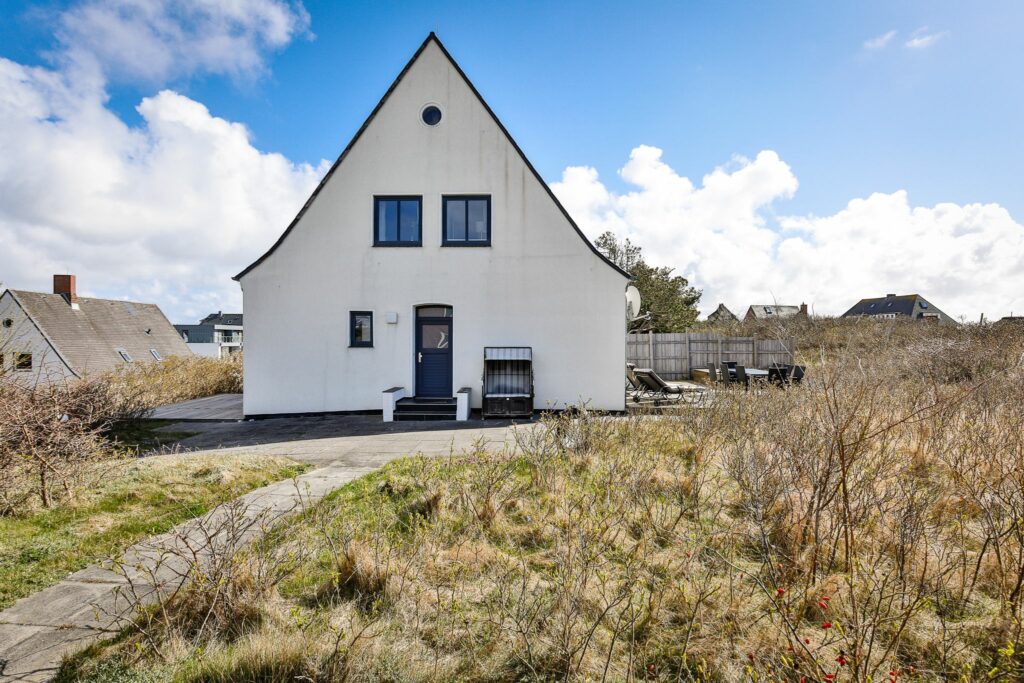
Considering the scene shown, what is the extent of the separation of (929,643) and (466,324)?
9805 mm

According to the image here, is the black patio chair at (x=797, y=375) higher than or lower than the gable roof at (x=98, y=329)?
lower

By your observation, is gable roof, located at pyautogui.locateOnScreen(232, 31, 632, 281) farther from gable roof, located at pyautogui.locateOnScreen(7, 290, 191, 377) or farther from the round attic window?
gable roof, located at pyautogui.locateOnScreen(7, 290, 191, 377)

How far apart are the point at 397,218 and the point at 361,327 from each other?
2895mm

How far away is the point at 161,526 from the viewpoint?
427cm

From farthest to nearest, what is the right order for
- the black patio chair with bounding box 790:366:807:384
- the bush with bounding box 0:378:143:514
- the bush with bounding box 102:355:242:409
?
the bush with bounding box 102:355:242:409
the black patio chair with bounding box 790:366:807:384
the bush with bounding box 0:378:143:514

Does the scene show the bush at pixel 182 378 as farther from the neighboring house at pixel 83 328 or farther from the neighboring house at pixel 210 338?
the neighboring house at pixel 210 338

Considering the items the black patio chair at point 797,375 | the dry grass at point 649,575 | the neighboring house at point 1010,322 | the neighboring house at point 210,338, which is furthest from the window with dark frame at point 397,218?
the neighboring house at point 210,338

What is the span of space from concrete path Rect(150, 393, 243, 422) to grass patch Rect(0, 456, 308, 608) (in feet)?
18.5

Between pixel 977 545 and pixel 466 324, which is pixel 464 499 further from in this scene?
pixel 466 324

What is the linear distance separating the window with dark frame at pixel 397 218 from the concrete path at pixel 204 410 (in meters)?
5.87

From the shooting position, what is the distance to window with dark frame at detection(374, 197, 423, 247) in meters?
11.7

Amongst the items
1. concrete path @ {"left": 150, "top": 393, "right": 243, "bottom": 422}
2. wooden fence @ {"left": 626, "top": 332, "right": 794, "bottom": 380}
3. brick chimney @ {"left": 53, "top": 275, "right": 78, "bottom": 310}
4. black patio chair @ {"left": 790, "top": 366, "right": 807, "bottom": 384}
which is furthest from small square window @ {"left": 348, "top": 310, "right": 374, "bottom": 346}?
brick chimney @ {"left": 53, "top": 275, "right": 78, "bottom": 310}

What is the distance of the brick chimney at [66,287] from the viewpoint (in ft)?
90.0

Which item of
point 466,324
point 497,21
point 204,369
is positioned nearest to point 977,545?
point 466,324
